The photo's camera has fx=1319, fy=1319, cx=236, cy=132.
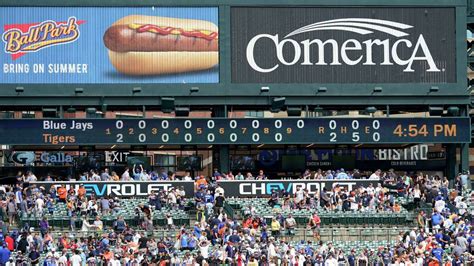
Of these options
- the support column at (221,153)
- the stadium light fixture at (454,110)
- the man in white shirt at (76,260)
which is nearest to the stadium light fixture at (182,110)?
the support column at (221,153)

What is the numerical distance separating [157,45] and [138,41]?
0.81 metres

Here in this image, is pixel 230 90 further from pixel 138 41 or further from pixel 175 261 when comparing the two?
pixel 175 261

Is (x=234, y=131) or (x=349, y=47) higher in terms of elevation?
(x=349, y=47)

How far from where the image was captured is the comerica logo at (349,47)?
184 ft

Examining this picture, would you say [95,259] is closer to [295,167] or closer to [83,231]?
[83,231]

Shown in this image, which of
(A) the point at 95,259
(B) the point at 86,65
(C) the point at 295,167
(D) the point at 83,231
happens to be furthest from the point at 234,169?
(A) the point at 95,259

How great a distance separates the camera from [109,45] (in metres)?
55.4

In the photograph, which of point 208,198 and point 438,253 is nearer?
point 438,253

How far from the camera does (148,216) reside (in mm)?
47938

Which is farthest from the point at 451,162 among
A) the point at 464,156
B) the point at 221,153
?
the point at 221,153

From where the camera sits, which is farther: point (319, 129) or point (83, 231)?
point (319, 129)

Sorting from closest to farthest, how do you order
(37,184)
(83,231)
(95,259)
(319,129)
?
(95,259) → (83,231) → (37,184) → (319,129)

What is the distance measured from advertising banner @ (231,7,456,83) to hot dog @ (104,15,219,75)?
1.56m

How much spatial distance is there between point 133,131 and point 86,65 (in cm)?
340
